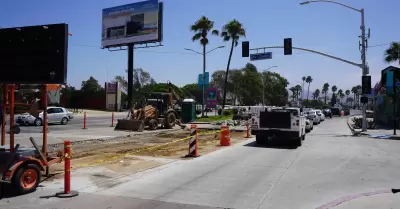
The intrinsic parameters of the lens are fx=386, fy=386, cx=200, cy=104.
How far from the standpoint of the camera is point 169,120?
29406 millimetres

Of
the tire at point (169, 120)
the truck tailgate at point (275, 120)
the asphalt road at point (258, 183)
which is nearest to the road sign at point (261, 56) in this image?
the tire at point (169, 120)

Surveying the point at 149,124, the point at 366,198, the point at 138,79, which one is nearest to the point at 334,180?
the point at 366,198

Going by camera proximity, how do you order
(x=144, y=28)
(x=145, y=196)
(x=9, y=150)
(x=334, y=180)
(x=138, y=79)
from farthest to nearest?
(x=138, y=79) < (x=144, y=28) < (x=334, y=180) < (x=9, y=150) < (x=145, y=196)

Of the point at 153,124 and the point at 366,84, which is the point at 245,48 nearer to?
the point at 366,84

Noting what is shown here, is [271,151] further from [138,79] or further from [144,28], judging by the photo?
[138,79]

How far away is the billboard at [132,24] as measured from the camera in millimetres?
52969

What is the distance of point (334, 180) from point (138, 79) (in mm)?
108425

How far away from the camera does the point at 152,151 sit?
51.3ft

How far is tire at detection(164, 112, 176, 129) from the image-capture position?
95.7 ft

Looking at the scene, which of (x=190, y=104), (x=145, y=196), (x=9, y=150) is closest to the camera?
(x=145, y=196)

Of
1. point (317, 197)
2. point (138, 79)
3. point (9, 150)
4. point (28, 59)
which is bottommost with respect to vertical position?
point (317, 197)

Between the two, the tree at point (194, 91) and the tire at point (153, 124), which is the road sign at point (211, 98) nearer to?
the tire at point (153, 124)

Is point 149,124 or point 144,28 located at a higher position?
point 144,28

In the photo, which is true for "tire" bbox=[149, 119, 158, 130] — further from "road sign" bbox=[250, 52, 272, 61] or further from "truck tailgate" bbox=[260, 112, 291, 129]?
"road sign" bbox=[250, 52, 272, 61]
